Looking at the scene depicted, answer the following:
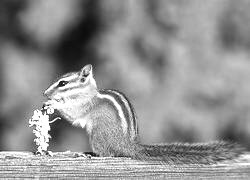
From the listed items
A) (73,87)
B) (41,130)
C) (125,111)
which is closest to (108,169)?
(41,130)

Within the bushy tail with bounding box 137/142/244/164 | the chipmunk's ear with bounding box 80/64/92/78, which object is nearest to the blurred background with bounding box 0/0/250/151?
the chipmunk's ear with bounding box 80/64/92/78

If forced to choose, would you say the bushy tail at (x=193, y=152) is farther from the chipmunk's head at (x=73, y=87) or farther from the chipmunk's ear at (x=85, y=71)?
the chipmunk's ear at (x=85, y=71)

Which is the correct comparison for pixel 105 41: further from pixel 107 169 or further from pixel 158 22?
pixel 107 169

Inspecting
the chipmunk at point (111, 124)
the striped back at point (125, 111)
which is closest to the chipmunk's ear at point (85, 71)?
the chipmunk at point (111, 124)

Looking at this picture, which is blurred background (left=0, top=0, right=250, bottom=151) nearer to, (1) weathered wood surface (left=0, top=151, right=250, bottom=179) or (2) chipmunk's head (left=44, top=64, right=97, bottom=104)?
(2) chipmunk's head (left=44, top=64, right=97, bottom=104)

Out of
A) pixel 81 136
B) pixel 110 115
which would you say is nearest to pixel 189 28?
pixel 81 136

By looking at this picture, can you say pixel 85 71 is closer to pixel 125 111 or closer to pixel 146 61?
pixel 125 111

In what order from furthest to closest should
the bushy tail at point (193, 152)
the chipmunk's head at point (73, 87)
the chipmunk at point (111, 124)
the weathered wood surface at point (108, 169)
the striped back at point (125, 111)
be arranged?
the chipmunk's head at point (73, 87), the striped back at point (125, 111), the chipmunk at point (111, 124), the bushy tail at point (193, 152), the weathered wood surface at point (108, 169)

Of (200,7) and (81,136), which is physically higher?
(200,7)
